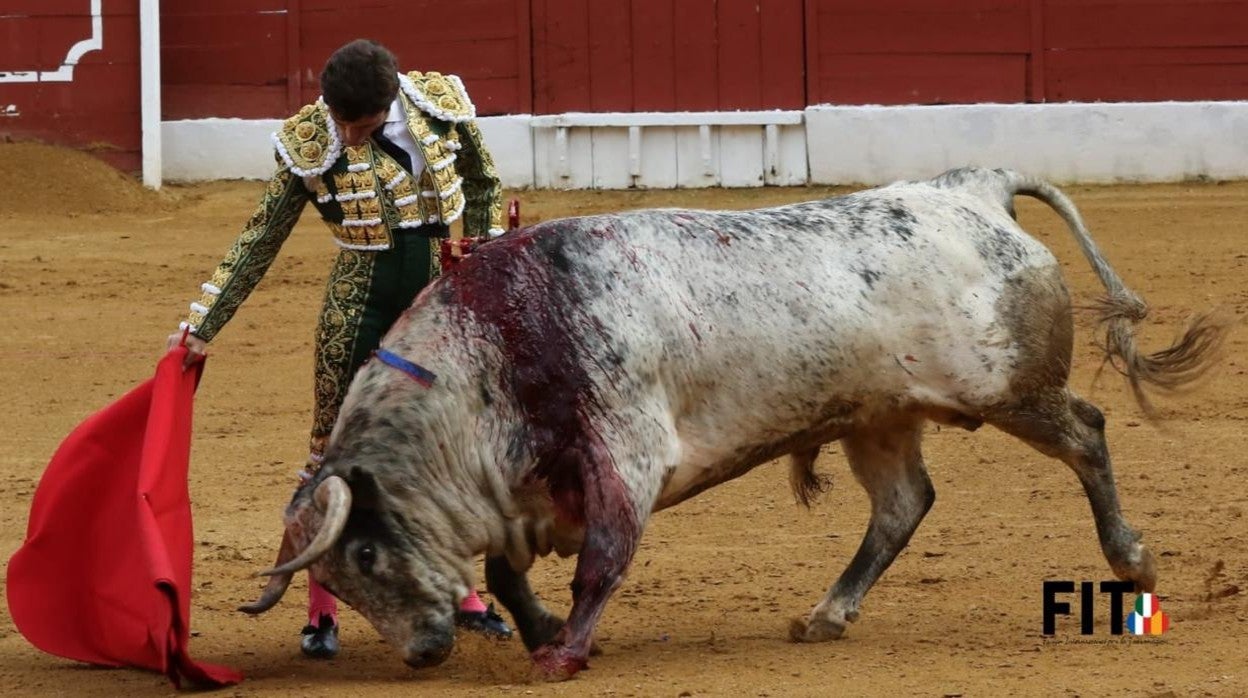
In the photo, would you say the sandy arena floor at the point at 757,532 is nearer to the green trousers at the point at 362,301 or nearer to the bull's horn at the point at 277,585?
the bull's horn at the point at 277,585

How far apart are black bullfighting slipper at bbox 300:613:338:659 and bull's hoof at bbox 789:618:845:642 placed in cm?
86

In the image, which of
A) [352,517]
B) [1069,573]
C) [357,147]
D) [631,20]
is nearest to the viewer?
[352,517]

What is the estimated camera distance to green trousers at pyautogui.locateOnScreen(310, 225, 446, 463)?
4.11m

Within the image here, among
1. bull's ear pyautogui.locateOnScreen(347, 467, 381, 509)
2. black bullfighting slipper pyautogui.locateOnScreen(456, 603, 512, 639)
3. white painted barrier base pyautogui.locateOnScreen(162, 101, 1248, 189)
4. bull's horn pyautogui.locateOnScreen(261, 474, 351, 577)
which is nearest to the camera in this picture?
bull's horn pyautogui.locateOnScreen(261, 474, 351, 577)

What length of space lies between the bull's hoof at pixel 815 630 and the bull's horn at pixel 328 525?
972 millimetres

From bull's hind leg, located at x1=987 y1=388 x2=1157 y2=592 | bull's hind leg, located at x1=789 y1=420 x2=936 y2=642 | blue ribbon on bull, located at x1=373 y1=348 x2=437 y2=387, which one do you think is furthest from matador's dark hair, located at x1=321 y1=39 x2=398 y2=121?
bull's hind leg, located at x1=987 y1=388 x2=1157 y2=592

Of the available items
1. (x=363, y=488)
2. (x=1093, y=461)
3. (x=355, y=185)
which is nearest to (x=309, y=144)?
(x=355, y=185)

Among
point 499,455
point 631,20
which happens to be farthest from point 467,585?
point 631,20

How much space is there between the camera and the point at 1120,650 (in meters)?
3.95

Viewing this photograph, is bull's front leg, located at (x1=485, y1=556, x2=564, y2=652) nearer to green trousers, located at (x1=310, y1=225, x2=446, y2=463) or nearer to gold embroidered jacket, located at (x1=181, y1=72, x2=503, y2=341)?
green trousers, located at (x1=310, y1=225, x2=446, y2=463)

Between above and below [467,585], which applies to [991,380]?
above

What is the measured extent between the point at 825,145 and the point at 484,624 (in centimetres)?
605

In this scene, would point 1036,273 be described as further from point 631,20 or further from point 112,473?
point 631,20

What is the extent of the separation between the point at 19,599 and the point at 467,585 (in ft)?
3.00
